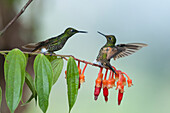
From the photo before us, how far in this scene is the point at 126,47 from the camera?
464 mm

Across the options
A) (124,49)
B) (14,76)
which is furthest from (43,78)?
(124,49)

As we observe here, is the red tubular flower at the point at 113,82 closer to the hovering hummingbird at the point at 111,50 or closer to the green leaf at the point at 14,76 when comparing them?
the hovering hummingbird at the point at 111,50

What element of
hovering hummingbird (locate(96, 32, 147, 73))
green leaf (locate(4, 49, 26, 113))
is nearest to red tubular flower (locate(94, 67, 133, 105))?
hovering hummingbird (locate(96, 32, 147, 73))

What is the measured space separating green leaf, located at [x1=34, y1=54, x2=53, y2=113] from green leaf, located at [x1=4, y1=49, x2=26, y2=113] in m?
0.02

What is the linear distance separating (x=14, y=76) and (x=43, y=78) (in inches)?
1.9

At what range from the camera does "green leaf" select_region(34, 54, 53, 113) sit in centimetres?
41

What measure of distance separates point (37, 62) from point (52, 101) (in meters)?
1.33

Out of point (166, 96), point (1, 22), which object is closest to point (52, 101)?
point (1, 22)

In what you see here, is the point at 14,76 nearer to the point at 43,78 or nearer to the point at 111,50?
the point at 43,78

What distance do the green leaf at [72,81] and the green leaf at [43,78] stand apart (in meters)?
0.03

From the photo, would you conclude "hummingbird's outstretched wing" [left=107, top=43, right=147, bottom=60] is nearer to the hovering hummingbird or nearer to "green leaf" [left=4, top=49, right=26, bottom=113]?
the hovering hummingbird

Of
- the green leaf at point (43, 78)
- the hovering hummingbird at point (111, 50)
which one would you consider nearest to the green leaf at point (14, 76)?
the green leaf at point (43, 78)

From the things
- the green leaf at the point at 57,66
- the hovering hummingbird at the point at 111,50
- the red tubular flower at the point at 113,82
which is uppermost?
the hovering hummingbird at the point at 111,50

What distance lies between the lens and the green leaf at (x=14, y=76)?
0.39m
